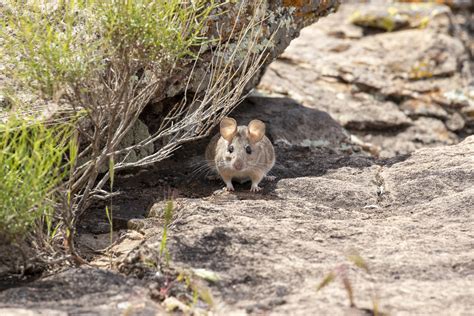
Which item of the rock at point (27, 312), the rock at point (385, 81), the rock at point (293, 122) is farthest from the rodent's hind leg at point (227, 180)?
the rock at point (385, 81)

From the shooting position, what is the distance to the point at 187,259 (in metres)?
4.61

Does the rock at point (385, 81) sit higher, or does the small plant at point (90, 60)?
the small plant at point (90, 60)

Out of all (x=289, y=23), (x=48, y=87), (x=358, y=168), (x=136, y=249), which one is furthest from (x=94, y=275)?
(x=289, y=23)

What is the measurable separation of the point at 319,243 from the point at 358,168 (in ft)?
7.47

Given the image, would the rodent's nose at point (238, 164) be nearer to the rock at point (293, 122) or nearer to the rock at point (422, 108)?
A: the rock at point (293, 122)

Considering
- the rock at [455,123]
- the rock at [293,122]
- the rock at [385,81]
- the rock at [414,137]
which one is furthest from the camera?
the rock at [455,123]

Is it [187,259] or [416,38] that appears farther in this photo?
[416,38]

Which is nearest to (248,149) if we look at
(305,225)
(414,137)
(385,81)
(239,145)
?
(239,145)

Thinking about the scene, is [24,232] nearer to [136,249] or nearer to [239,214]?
[136,249]

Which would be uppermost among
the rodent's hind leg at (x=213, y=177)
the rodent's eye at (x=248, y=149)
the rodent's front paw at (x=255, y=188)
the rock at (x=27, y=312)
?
the rock at (x=27, y=312)

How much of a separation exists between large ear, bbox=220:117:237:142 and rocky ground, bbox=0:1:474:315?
1.62 feet

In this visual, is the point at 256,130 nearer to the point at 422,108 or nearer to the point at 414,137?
the point at 414,137

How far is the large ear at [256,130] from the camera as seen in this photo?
673cm

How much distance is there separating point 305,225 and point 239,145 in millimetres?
1685
